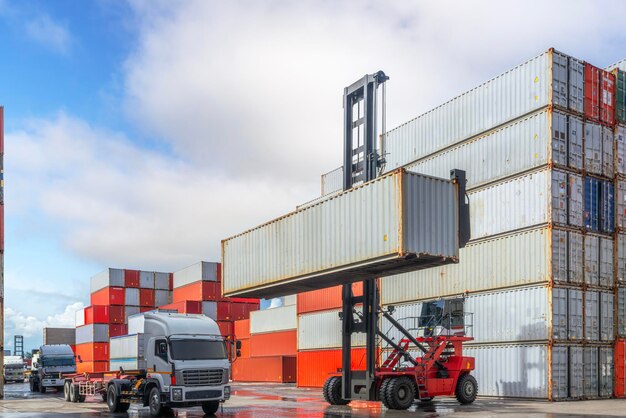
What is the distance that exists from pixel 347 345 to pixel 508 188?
10.5 m

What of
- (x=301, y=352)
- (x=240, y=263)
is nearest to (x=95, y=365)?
(x=301, y=352)

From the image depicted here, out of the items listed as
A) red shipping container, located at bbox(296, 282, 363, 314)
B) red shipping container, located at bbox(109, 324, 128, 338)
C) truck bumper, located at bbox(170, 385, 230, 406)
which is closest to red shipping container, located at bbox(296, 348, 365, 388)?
red shipping container, located at bbox(296, 282, 363, 314)

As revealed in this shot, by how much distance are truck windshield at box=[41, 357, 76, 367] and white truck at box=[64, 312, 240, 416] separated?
65.7ft

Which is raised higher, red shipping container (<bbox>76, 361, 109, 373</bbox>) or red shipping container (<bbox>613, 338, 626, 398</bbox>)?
red shipping container (<bbox>613, 338, 626, 398</bbox>)

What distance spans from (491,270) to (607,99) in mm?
9237

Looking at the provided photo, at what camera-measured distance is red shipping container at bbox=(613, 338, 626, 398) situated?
3106 centimetres

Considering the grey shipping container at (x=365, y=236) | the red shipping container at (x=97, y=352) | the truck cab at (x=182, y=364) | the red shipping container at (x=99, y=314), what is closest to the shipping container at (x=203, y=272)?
the red shipping container at (x=99, y=314)

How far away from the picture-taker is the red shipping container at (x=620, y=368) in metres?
31.1

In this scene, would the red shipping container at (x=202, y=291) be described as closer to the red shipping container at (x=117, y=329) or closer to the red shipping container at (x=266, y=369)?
the red shipping container at (x=117, y=329)

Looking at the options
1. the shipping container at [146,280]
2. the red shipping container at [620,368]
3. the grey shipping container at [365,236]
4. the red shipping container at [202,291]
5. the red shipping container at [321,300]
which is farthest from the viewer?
the shipping container at [146,280]

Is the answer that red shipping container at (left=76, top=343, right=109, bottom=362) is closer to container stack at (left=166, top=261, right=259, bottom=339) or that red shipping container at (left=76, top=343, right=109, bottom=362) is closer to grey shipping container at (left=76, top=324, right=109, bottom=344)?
grey shipping container at (left=76, top=324, right=109, bottom=344)

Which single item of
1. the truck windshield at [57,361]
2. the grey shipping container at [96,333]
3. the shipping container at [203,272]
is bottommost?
the grey shipping container at [96,333]

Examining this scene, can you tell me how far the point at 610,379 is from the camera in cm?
3088

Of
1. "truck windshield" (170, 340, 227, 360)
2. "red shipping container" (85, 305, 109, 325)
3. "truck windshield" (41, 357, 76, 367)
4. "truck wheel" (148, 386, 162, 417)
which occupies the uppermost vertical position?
"truck windshield" (170, 340, 227, 360)
